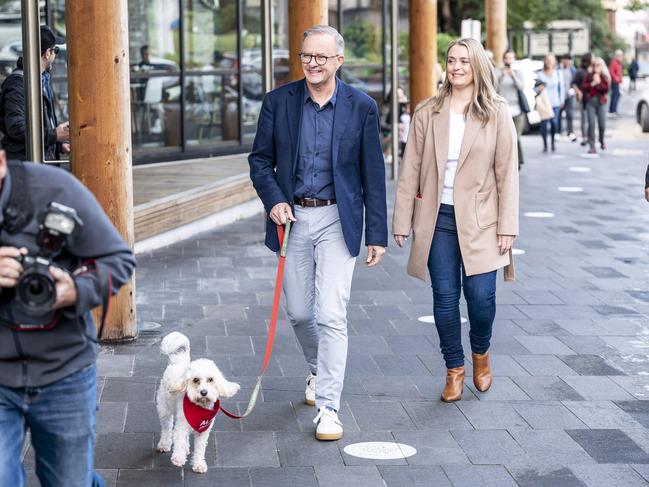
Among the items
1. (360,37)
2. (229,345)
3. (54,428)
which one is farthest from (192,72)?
(54,428)

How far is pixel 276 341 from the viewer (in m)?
8.00

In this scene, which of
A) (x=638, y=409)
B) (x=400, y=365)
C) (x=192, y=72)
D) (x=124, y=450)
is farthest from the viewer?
(x=192, y=72)

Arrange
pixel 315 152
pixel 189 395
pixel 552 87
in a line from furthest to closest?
pixel 552 87, pixel 315 152, pixel 189 395

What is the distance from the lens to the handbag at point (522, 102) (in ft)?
54.4

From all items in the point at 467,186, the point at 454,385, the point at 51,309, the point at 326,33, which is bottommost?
the point at 454,385

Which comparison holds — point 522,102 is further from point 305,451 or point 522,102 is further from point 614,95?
point 614,95

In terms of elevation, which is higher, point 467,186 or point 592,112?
point 592,112

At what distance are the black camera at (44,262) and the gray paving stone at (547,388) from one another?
3.78 m

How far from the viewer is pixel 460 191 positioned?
20.8ft

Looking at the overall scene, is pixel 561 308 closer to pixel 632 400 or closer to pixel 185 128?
pixel 632 400

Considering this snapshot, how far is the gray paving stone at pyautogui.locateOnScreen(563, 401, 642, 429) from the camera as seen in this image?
20.2ft

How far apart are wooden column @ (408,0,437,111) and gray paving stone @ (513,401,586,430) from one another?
11577mm

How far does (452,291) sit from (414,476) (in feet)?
4.58

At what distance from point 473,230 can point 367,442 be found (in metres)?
1.23
